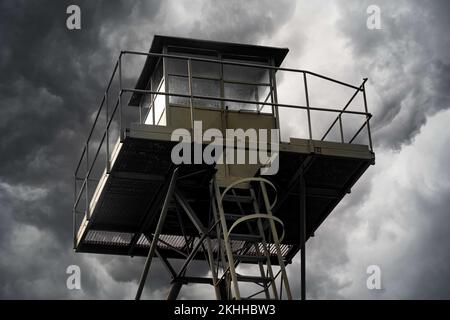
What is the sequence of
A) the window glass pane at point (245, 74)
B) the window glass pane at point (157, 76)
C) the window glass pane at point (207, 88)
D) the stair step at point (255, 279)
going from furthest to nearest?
1. the window glass pane at point (157, 76)
2. the window glass pane at point (245, 74)
3. the window glass pane at point (207, 88)
4. the stair step at point (255, 279)

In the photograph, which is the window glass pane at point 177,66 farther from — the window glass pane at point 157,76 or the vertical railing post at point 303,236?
the vertical railing post at point 303,236

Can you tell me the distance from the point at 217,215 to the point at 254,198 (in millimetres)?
955

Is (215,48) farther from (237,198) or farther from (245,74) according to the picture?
(237,198)

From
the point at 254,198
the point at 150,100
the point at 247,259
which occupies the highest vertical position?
the point at 150,100

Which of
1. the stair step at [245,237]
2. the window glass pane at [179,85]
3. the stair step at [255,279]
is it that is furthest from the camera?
the window glass pane at [179,85]

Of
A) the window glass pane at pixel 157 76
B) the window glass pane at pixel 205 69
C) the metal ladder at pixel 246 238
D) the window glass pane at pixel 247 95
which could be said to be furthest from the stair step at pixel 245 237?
the window glass pane at pixel 157 76

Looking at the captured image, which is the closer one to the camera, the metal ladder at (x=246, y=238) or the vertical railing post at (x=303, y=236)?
the metal ladder at (x=246, y=238)

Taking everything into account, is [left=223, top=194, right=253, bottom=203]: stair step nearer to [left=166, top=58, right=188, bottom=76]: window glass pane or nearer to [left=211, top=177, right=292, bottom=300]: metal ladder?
[left=211, top=177, right=292, bottom=300]: metal ladder

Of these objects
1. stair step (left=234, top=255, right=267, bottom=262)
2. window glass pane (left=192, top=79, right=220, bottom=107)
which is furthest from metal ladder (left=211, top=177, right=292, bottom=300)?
window glass pane (left=192, top=79, right=220, bottom=107)

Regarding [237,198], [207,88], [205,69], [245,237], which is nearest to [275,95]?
[207,88]
